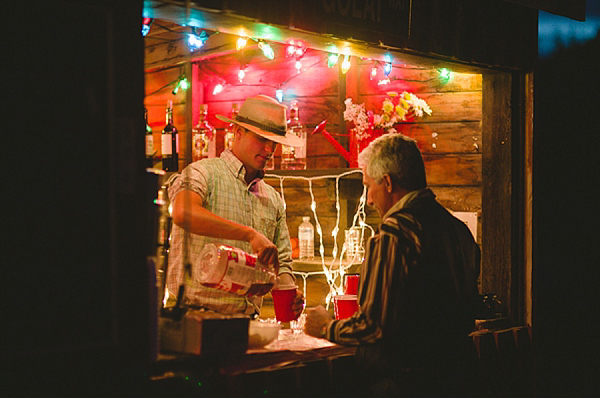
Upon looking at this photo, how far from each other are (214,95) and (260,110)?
7.97ft

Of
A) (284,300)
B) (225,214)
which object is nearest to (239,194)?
(225,214)

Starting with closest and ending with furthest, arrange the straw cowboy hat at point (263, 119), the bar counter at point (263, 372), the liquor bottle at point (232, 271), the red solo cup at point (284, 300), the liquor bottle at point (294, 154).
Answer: the bar counter at point (263, 372) → the liquor bottle at point (232, 271) → the red solo cup at point (284, 300) → the straw cowboy hat at point (263, 119) → the liquor bottle at point (294, 154)

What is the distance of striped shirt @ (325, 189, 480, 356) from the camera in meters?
2.42

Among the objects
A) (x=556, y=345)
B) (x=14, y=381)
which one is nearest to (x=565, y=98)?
(x=556, y=345)

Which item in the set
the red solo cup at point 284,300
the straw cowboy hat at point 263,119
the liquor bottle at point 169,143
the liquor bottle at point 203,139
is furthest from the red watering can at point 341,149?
the red solo cup at point 284,300

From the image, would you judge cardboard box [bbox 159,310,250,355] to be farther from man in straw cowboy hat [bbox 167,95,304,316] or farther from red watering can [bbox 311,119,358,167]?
red watering can [bbox 311,119,358,167]

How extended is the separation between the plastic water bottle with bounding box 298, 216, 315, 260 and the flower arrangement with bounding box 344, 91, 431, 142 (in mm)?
986

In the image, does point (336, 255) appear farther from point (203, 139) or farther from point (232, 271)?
point (232, 271)

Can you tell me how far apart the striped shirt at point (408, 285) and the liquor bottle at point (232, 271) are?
380 mm

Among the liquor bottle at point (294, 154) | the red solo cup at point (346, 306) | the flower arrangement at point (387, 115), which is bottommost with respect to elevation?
the red solo cup at point (346, 306)

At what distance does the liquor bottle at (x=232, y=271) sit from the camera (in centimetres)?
252

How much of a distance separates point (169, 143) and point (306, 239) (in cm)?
150

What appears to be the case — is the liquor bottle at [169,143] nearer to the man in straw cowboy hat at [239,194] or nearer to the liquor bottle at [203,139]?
the liquor bottle at [203,139]

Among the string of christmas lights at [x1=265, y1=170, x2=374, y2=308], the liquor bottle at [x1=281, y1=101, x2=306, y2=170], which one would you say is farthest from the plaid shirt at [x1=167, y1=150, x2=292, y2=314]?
the liquor bottle at [x1=281, y1=101, x2=306, y2=170]
